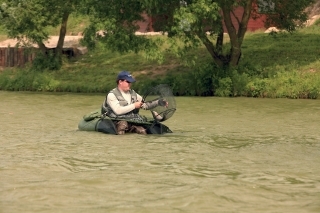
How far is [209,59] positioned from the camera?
1513 inches

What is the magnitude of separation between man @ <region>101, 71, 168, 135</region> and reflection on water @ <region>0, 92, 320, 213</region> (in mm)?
317

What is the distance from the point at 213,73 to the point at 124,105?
15.3 meters

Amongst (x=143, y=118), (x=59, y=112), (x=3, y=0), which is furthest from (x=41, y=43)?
(x=143, y=118)

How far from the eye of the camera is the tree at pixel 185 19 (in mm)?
31000

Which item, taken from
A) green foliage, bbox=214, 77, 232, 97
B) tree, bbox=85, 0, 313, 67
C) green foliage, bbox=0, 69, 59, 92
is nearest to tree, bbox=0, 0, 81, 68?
green foliage, bbox=0, 69, 59, 92

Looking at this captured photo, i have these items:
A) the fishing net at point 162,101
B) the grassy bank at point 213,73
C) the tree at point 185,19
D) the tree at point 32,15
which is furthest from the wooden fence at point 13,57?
the fishing net at point 162,101

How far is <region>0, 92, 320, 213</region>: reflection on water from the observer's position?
11.4 meters

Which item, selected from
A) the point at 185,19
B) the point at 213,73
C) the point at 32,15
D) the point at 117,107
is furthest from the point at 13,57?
the point at 117,107

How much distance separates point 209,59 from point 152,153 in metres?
22.7

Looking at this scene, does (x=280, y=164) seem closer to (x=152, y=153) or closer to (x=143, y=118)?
(x=152, y=153)

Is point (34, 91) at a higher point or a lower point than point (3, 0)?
lower

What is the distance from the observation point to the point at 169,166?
14531 millimetres

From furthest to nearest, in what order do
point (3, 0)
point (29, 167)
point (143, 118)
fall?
1. point (3, 0)
2. point (143, 118)
3. point (29, 167)

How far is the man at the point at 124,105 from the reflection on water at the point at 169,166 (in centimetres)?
32
